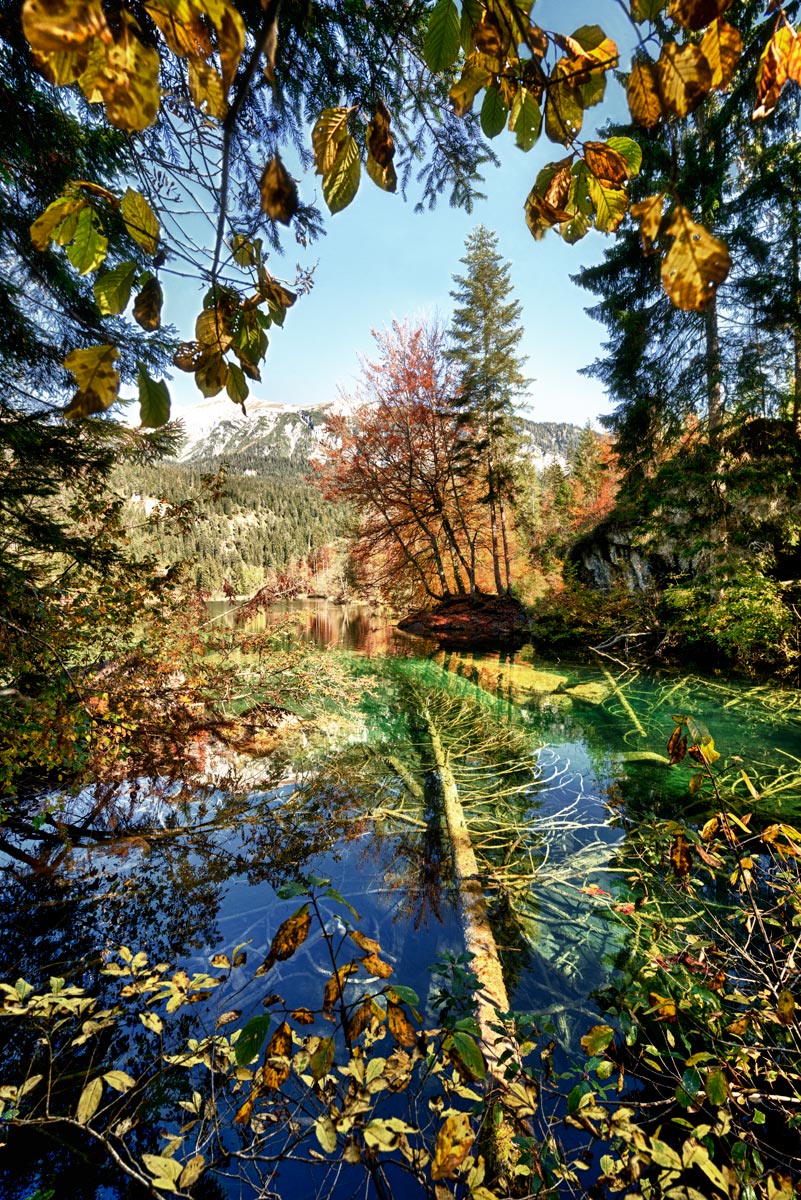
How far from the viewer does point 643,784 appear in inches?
175

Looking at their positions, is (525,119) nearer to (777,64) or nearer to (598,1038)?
(777,64)

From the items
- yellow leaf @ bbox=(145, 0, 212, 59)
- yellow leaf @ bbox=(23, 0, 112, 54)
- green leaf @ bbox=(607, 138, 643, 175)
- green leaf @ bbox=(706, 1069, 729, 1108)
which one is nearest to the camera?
yellow leaf @ bbox=(23, 0, 112, 54)

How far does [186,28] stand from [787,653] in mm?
8821

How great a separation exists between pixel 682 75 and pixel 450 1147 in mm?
2114

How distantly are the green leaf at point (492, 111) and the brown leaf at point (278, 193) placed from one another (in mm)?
436

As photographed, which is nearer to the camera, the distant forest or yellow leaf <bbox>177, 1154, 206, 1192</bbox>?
yellow leaf <bbox>177, 1154, 206, 1192</bbox>

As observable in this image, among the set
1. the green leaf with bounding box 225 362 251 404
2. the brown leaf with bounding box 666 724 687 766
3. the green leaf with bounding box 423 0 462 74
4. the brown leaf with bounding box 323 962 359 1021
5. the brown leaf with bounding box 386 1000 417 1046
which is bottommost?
the brown leaf with bounding box 386 1000 417 1046

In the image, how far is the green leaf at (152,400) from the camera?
0.80m

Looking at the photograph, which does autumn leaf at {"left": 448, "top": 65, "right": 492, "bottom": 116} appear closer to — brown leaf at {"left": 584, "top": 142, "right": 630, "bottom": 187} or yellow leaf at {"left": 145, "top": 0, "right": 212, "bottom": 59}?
brown leaf at {"left": 584, "top": 142, "right": 630, "bottom": 187}

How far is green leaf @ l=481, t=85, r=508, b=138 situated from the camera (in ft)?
3.16

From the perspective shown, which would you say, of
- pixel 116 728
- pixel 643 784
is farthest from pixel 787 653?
pixel 116 728

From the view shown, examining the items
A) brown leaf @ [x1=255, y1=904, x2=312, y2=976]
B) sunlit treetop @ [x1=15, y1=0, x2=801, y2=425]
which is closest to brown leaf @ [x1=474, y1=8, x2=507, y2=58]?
sunlit treetop @ [x1=15, y1=0, x2=801, y2=425]

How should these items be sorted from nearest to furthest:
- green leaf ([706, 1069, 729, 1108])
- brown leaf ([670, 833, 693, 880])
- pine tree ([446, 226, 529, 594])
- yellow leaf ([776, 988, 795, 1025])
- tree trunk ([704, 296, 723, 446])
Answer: green leaf ([706, 1069, 729, 1108]), yellow leaf ([776, 988, 795, 1025]), brown leaf ([670, 833, 693, 880]), tree trunk ([704, 296, 723, 446]), pine tree ([446, 226, 529, 594])

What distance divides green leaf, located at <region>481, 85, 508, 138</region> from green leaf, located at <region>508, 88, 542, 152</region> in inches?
1.2
